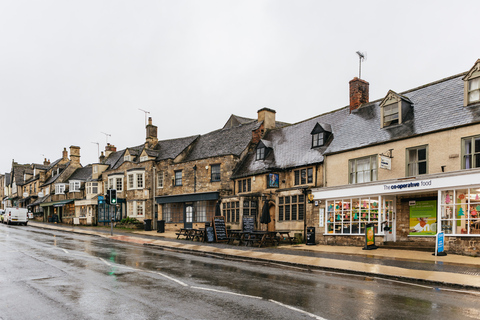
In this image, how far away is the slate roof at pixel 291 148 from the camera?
26.4 m

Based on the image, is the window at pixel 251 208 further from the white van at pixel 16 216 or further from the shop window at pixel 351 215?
the white van at pixel 16 216

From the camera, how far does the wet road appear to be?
300 inches

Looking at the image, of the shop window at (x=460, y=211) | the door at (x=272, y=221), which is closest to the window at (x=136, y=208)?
the door at (x=272, y=221)

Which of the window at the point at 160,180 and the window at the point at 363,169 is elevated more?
the window at the point at 363,169

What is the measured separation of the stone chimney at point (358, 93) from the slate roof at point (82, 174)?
42476 mm

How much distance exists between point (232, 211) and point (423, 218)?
1446 cm

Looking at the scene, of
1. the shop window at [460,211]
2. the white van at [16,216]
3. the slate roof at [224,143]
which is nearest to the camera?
the shop window at [460,211]

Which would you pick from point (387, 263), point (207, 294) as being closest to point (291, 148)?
point (387, 263)

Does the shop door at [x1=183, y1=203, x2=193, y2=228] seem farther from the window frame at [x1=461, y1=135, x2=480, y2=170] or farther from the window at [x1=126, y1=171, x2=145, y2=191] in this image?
the window frame at [x1=461, y1=135, x2=480, y2=170]

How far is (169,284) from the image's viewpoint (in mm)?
10609

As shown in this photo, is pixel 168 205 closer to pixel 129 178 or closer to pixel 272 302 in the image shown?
pixel 129 178

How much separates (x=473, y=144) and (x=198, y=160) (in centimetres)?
2313

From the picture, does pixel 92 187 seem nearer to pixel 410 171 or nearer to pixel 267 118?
pixel 267 118

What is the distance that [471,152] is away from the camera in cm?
1669
